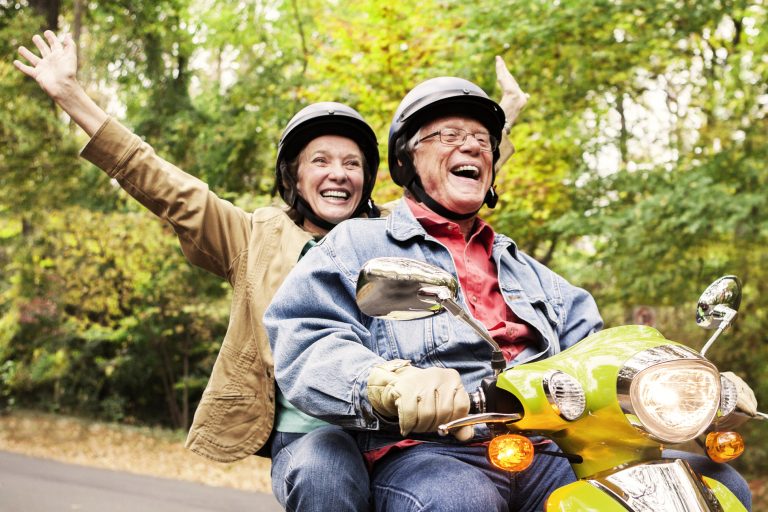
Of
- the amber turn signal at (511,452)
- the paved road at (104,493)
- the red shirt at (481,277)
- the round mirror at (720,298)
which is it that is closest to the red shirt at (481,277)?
the red shirt at (481,277)

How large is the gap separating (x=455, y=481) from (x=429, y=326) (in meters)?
0.51

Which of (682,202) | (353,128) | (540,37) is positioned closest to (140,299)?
(540,37)

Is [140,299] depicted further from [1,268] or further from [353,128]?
[353,128]

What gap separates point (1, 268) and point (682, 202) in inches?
547

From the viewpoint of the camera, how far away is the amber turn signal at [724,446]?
2236 mm

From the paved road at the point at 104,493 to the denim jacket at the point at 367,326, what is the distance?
619cm

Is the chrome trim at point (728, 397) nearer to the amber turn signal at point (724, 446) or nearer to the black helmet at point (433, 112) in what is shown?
the amber turn signal at point (724, 446)

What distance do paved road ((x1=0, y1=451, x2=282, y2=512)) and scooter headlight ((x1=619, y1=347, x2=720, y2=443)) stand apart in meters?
7.02

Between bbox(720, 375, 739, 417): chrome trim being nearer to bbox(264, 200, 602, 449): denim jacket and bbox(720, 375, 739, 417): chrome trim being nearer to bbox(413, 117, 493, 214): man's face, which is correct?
bbox(264, 200, 602, 449): denim jacket

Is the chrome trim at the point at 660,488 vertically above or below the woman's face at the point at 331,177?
below

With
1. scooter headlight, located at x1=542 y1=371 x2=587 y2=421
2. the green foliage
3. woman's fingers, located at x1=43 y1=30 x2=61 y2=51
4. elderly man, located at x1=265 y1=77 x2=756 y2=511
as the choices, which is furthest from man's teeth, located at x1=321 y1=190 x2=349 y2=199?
the green foliage

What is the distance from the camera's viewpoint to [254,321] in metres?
3.45

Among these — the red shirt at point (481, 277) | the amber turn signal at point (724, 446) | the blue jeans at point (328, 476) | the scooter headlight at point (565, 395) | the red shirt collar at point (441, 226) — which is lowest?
the blue jeans at point (328, 476)

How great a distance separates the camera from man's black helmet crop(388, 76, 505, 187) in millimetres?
2719
